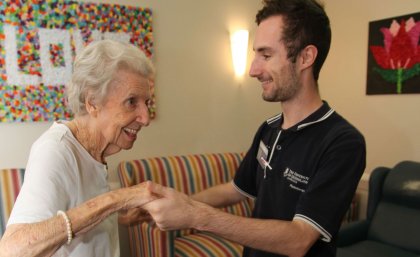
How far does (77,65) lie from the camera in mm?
1129

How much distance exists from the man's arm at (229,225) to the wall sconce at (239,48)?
244 centimetres

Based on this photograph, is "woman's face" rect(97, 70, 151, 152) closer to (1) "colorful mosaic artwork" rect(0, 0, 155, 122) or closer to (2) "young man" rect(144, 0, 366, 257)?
(2) "young man" rect(144, 0, 366, 257)

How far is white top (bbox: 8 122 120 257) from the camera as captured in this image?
87cm

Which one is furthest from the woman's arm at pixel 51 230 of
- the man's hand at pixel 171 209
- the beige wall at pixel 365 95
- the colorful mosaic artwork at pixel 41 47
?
the beige wall at pixel 365 95

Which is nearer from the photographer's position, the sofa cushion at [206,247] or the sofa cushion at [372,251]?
the sofa cushion at [206,247]

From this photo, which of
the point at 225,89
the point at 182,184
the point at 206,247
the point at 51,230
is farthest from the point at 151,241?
the point at 225,89

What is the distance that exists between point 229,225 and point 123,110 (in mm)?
578

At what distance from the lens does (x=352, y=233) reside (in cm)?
262

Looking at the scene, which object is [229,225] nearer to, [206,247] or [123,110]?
[123,110]

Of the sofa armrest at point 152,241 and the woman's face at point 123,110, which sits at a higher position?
the woman's face at point 123,110

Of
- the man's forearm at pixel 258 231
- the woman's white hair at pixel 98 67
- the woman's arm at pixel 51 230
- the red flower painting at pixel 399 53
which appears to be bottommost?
the man's forearm at pixel 258 231

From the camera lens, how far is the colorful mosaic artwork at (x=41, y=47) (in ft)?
7.52

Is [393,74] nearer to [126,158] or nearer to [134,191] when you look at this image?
[126,158]

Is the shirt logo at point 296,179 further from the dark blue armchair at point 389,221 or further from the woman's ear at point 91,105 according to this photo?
the dark blue armchair at point 389,221
